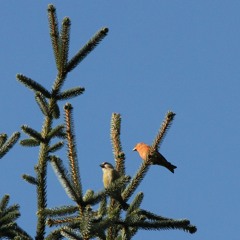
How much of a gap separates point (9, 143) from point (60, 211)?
0.90m

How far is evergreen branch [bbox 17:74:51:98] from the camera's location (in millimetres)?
4172

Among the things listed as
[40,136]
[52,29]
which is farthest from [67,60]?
[40,136]

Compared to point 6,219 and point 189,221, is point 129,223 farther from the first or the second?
point 6,219

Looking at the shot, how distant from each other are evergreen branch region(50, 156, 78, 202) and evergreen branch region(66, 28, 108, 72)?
974mm

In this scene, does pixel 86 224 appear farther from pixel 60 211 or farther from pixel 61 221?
pixel 61 221

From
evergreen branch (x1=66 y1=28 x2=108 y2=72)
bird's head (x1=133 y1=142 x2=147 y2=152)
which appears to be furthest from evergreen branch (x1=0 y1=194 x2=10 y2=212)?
bird's head (x1=133 y1=142 x2=147 y2=152)

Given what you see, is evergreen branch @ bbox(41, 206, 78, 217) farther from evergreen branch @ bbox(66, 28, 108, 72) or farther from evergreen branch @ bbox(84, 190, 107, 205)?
evergreen branch @ bbox(66, 28, 108, 72)

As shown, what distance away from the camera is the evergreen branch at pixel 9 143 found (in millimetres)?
4332

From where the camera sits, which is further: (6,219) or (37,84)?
(37,84)

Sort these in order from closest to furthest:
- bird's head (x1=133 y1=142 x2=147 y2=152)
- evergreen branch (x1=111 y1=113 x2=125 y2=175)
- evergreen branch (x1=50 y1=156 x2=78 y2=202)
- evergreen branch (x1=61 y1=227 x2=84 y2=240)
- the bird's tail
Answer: evergreen branch (x1=61 y1=227 x2=84 y2=240), evergreen branch (x1=50 y1=156 x2=78 y2=202), evergreen branch (x1=111 y1=113 x2=125 y2=175), the bird's tail, bird's head (x1=133 y1=142 x2=147 y2=152)

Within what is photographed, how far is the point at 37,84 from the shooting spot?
4258mm

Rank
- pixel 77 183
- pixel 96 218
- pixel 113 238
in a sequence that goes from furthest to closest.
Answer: pixel 113 238 → pixel 77 183 → pixel 96 218

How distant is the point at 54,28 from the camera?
4305mm

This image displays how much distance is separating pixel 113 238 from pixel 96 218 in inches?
24.0
